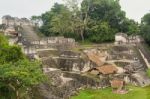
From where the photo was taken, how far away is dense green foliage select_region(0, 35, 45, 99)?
28.2 m

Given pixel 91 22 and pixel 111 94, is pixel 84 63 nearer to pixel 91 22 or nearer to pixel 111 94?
pixel 111 94

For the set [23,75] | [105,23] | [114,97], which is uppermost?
[105,23]

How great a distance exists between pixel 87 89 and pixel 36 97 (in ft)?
21.8

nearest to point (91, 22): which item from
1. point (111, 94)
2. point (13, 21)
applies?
point (13, 21)

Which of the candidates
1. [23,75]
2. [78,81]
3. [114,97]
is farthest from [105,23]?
[23,75]

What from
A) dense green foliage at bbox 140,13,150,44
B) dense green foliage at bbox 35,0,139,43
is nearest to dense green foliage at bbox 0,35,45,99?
dense green foliage at bbox 35,0,139,43

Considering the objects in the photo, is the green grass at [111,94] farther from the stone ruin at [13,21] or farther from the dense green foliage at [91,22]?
the stone ruin at [13,21]

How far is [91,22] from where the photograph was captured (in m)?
54.2

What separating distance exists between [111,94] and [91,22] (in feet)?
63.1

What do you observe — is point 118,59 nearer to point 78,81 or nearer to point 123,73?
point 123,73

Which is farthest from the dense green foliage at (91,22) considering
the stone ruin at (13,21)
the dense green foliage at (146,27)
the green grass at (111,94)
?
the green grass at (111,94)

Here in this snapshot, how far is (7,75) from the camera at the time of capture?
1095 inches

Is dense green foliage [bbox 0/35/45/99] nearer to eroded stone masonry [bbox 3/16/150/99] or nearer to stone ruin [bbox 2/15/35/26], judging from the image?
eroded stone masonry [bbox 3/16/150/99]

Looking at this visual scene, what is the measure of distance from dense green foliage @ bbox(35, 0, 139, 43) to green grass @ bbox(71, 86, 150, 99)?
50.1 feet
